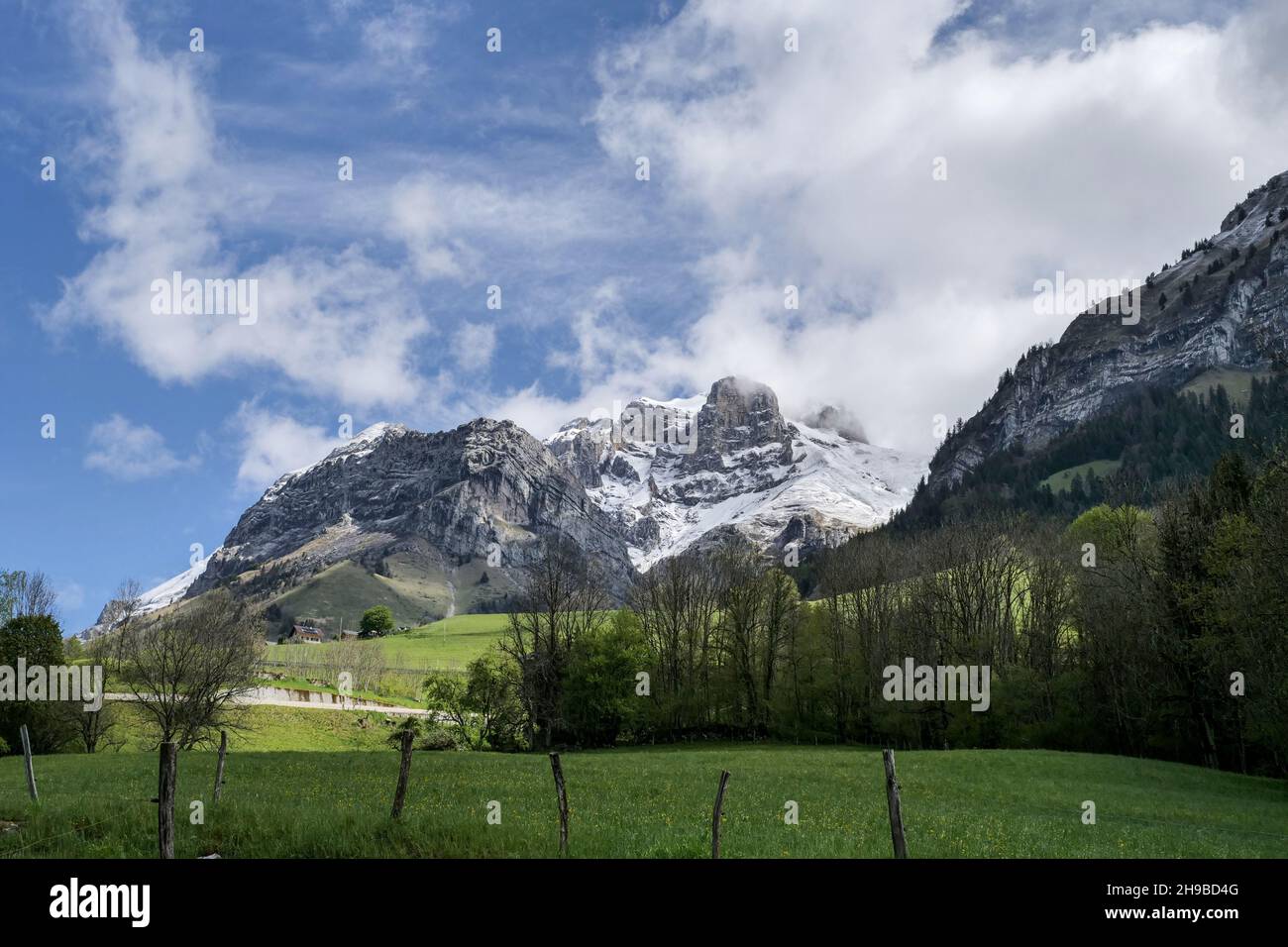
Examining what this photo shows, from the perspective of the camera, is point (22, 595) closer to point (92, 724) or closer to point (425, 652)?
point (92, 724)

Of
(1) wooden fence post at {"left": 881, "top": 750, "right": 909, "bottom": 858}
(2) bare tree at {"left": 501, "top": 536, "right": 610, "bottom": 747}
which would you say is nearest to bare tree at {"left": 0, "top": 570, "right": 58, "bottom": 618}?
(2) bare tree at {"left": 501, "top": 536, "right": 610, "bottom": 747}

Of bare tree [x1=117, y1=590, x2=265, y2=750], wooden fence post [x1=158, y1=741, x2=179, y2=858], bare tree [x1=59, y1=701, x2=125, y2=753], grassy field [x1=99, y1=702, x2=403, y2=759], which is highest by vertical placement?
wooden fence post [x1=158, y1=741, x2=179, y2=858]

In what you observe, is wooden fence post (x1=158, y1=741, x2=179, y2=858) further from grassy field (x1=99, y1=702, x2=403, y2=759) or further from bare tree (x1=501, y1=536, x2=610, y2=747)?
grassy field (x1=99, y1=702, x2=403, y2=759)

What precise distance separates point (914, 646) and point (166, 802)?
7208 cm

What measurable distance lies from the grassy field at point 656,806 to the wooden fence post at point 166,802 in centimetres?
277

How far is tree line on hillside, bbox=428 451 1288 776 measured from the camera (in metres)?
54.8

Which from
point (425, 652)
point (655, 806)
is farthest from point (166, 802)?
point (425, 652)

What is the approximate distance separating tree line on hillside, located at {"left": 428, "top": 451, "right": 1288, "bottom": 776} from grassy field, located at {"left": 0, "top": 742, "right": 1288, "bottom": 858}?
9.70m

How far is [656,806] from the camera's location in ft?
94.8
